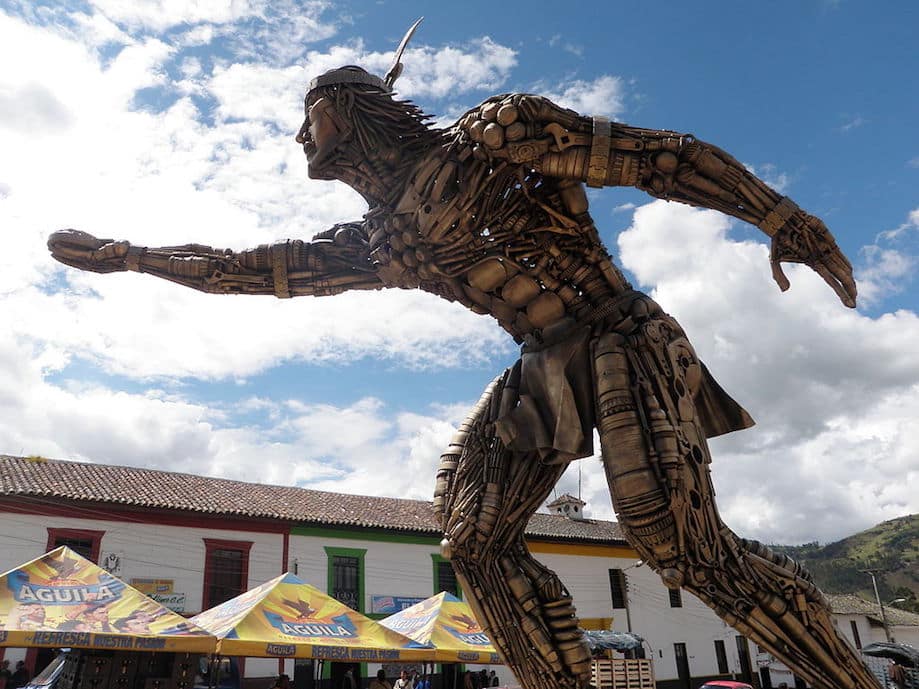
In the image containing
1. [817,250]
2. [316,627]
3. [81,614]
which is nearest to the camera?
[817,250]

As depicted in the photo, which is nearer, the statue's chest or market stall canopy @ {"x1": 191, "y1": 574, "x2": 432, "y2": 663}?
the statue's chest

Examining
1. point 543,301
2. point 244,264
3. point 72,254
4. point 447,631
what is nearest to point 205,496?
point 447,631

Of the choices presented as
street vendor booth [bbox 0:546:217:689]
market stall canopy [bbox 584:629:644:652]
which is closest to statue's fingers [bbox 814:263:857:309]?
street vendor booth [bbox 0:546:217:689]

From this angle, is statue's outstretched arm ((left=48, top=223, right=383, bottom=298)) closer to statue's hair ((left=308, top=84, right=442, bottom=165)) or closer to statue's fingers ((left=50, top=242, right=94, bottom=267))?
statue's fingers ((left=50, top=242, right=94, bottom=267))

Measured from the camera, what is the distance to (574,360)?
3.42 m

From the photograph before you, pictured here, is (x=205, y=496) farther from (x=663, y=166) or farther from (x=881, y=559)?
(x=881, y=559)

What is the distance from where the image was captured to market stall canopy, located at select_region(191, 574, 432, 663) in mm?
8625

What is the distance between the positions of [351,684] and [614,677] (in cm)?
604

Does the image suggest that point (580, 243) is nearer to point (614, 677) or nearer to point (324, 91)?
point (324, 91)

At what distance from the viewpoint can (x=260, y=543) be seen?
764 inches

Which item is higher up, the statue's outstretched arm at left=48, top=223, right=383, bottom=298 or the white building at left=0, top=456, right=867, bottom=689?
the white building at left=0, top=456, right=867, bottom=689

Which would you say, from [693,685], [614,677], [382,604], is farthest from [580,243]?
[693,685]

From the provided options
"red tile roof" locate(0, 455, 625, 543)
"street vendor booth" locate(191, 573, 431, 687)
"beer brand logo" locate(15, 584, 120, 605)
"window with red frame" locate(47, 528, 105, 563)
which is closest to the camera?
"beer brand logo" locate(15, 584, 120, 605)

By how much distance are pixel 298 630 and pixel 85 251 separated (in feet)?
21.7
